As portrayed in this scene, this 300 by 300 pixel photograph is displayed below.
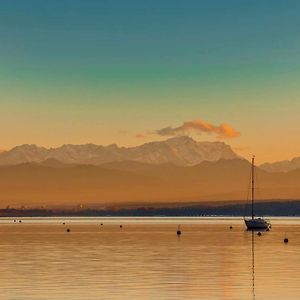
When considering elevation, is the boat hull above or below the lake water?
above

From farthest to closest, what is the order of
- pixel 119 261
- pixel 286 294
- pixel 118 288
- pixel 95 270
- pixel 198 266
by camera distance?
pixel 119 261 < pixel 198 266 < pixel 95 270 < pixel 118 288 < pixel 286 294

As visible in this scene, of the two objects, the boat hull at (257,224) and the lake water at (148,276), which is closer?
the lake water at (148,276)

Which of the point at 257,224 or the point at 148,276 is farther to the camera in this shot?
the point at 257,224

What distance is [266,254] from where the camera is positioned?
4011 inches

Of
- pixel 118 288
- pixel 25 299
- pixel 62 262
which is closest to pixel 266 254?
pixel 62 262

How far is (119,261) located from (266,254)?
78.9ft

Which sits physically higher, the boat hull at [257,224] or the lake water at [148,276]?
the boat hull at [257,224]

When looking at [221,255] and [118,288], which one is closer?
[118,288]

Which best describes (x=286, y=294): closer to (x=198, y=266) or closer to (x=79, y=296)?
(x=79, y=296)

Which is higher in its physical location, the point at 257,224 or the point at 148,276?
the point at 257,224

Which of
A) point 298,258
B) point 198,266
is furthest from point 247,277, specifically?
point 298,258

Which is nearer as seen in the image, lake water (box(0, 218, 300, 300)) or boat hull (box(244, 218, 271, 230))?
lake water (box(0, 218, 300, 300))

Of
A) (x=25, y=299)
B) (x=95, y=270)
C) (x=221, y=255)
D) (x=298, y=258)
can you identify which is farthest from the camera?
(x=221, y=255)

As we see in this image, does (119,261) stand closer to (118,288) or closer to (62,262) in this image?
(62,262)
